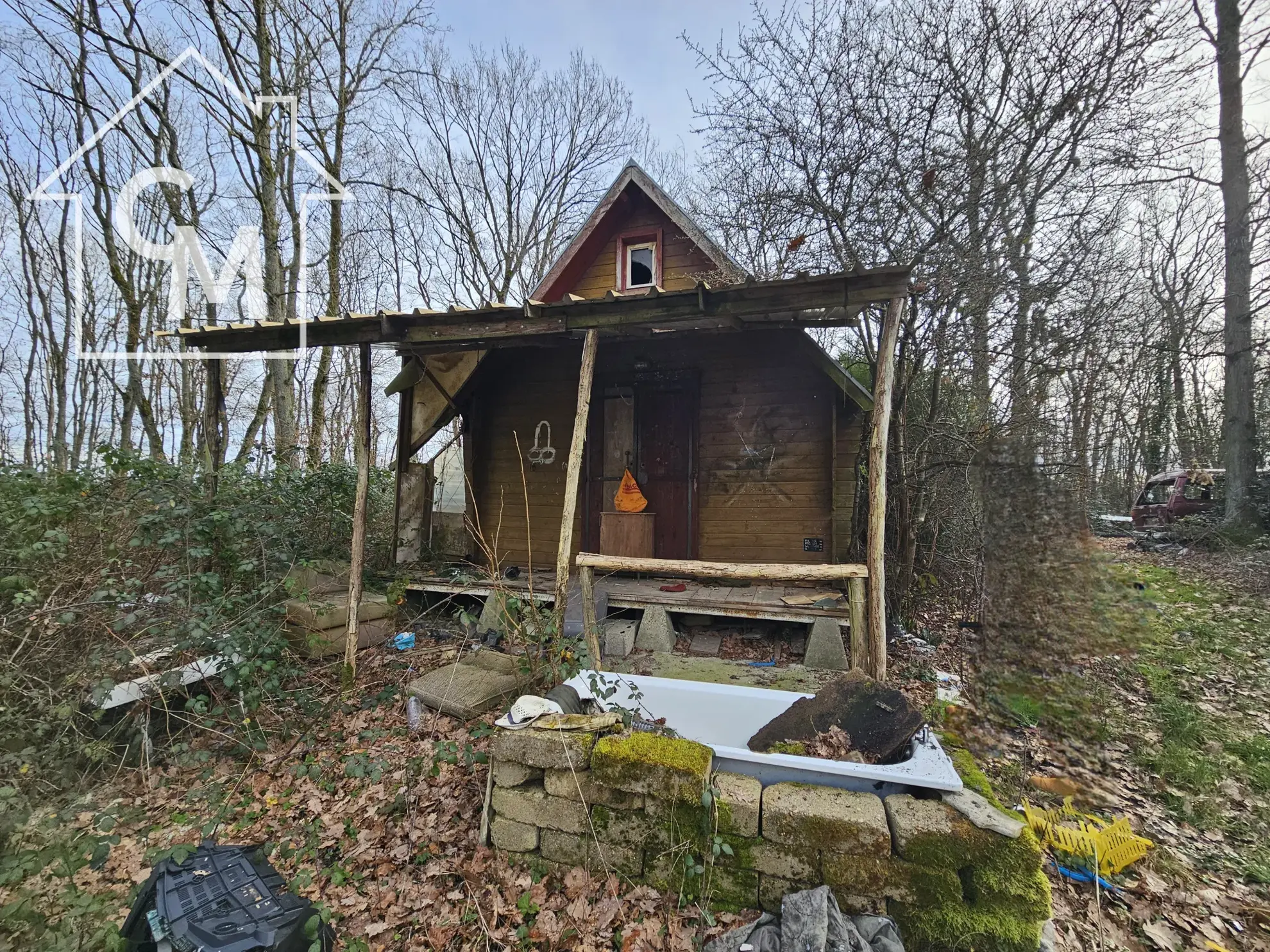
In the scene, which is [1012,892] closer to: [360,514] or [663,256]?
[360,514]

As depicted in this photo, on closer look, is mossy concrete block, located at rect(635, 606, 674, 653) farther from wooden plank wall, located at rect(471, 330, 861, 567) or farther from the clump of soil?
the clump of soil

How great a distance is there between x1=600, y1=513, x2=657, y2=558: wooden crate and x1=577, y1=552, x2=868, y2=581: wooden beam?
2.06 m

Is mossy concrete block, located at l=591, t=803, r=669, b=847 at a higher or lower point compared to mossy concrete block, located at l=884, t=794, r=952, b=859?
lower

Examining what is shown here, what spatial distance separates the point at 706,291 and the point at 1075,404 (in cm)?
471

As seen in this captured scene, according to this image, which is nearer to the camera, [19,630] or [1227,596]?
[19,630]

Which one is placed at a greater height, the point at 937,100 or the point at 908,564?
the point at 937,100

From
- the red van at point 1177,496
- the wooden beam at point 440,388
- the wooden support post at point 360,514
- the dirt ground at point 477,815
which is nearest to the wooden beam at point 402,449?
the wooden beam at point 440,388

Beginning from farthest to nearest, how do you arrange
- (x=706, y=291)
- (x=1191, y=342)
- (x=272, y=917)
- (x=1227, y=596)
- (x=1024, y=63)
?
(x=1191, y=342)
(x=1227, y=596)
(x=1024, y=63)
(x=706, y=291)
(x=272, y=917)

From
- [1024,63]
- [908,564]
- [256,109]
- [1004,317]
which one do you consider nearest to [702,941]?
[908,564]

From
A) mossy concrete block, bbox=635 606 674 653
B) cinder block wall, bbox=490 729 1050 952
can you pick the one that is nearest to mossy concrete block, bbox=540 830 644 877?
cinder block wall, bbox=490 729 1050 952

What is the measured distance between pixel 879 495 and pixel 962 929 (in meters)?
2.42

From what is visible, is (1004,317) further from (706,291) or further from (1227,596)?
(1227,596)

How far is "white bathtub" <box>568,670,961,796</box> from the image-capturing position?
2.24m

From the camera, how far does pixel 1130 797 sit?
301 cm
